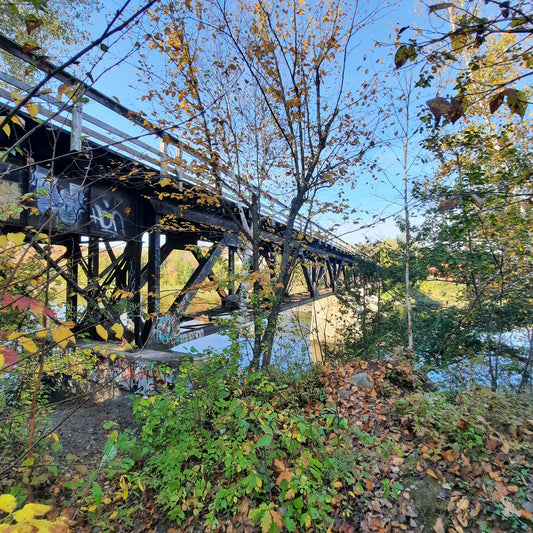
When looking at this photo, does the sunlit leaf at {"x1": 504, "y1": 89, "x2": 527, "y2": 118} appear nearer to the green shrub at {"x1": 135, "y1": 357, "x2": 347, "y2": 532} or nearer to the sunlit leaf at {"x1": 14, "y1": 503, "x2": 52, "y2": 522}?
the green shrub at {"x1": 135, "y1": 357, "x2": 347, "y2": 532}

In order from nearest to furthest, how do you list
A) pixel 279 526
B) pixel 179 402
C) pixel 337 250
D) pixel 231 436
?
pixel 279 526 → pixel 231 436 → pixel 179 402 → pixel 337 250

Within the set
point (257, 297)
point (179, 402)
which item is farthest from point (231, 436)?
point (257, 297)

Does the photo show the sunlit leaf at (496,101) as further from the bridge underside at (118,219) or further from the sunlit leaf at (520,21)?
the bridge underside at (118,219)

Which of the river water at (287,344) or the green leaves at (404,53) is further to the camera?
the river water at (287,344)

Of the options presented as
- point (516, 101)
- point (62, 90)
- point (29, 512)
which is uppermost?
point (62, 90)

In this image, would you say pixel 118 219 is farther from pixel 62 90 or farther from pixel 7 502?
pixel 7 502

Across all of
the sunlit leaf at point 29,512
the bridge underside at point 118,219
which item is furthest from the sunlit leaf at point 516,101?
the bridge underside at point 118,219

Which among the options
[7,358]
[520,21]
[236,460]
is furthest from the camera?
[236,460]

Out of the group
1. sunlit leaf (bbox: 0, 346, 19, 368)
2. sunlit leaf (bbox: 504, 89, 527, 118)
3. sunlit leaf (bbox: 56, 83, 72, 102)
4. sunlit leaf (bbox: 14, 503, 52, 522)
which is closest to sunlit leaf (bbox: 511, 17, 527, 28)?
sunlit leaf (bbox: 504, 89, 527, 118)

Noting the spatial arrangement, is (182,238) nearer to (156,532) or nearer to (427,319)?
(156,532)

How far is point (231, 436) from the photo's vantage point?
3393 millimetres

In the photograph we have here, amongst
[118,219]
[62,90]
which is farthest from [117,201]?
[62,90]

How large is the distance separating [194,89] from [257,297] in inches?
139

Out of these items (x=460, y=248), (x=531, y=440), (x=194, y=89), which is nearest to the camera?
(x=531, y=440)
